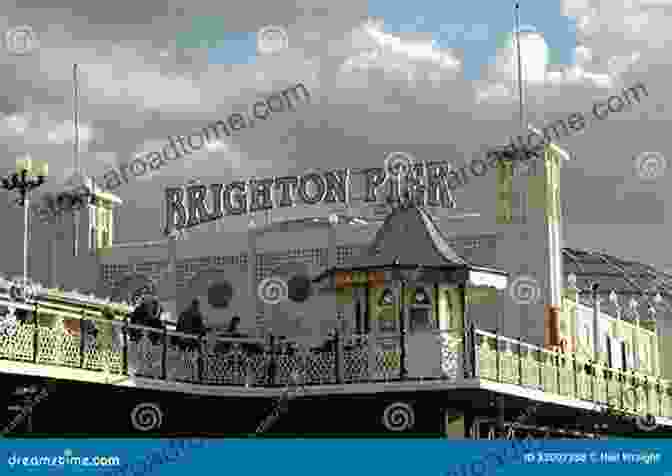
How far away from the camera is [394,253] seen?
29891mm

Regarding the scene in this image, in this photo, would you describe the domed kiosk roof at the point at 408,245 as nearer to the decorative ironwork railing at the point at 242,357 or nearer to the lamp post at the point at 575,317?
the decorative ironwork railing at the point at 242,357

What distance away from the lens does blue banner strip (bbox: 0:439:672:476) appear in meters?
18.2

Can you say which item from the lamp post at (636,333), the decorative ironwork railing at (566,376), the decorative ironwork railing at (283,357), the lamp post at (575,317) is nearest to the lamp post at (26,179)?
the decorative ironwork railing at (283,357)

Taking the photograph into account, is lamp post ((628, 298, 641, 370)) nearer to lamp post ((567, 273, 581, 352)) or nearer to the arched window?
lamp post ((567, 273, 581, 352))

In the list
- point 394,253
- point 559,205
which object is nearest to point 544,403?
point 394,253

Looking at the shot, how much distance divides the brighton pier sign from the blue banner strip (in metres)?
19.6

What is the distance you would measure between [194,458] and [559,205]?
71.1 feet

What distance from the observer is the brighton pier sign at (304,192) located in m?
39.9

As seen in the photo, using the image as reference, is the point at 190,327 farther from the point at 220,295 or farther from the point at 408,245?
the point at 220,295

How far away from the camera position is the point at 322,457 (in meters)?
18.3

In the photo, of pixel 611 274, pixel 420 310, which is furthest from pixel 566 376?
pixel 611 274

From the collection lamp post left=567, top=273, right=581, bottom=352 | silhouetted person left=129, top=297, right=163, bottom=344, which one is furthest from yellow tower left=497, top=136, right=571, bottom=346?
silhouetted person left=129, top=297, right=163, bottom=344

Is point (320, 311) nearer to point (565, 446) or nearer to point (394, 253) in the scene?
point (394, 253)

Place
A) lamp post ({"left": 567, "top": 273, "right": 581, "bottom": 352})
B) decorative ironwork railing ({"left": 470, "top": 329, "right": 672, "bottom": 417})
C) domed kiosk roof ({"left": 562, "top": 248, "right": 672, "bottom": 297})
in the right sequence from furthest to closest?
domed kiosk roof ({"left": 562, "top": 248, "right": 672, "bottom": 297}) < lamp post ({"left": 567, "top": 273, "right": 581, "bottom": 352}) < decorative ironwork railing ({"left": 470, "top": 329, "right": 672, "bottom": 417})
